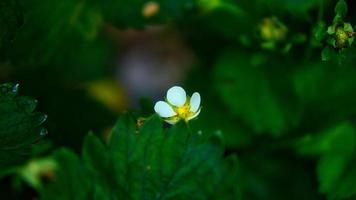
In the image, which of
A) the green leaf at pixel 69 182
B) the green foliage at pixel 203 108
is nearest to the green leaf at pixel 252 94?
the green foliage at pixel 203 108

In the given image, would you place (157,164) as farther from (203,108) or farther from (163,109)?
(203,108)

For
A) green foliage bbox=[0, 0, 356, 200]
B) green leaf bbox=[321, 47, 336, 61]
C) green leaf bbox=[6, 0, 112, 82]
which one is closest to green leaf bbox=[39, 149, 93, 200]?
green foliage bbox=[0, 0, 356, 200]

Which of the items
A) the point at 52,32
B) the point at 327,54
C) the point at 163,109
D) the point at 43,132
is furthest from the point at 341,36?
the point at 52,32

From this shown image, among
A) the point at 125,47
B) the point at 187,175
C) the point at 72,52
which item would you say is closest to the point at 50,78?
the point at 72,52

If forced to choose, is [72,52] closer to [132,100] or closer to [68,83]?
[68,83]

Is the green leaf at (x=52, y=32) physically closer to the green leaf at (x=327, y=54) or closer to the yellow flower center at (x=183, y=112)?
the yellow flower center at (x=183, y=112)

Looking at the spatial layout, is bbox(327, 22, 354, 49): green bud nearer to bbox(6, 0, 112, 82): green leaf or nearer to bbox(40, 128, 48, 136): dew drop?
bbox(40, 128, 48, 136): dew drop
